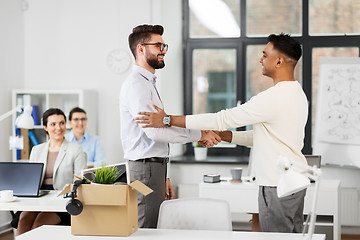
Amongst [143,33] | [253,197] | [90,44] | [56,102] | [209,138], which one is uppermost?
[90,44]

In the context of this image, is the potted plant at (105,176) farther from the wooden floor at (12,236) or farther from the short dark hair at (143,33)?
the wooden floor at (12,236)

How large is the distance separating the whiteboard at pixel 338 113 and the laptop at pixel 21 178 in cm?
328

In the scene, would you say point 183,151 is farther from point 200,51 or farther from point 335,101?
point 335,101

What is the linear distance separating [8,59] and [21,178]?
2.68 metres

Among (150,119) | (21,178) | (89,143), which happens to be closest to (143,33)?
(150,119)

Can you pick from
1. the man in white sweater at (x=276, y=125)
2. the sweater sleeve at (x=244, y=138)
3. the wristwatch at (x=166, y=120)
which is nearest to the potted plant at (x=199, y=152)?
the sweater sleeve at (x=244, y=138)

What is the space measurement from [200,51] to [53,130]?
2.68m

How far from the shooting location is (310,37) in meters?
6.82

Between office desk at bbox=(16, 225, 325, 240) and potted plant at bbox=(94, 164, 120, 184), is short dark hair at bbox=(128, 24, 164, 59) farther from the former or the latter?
office desk at bbox=(16, 225, 325, 240)

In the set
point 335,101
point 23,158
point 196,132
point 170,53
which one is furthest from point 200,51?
point 196,132

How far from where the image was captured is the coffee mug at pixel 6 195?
397 centimetres

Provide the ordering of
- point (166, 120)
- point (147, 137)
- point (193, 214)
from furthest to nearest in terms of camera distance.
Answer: point (147, 137) < point (166, 120) < point (193, 214)

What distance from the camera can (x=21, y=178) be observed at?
13.8ft

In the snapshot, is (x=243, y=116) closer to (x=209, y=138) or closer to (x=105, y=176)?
(x=209, y=138)
